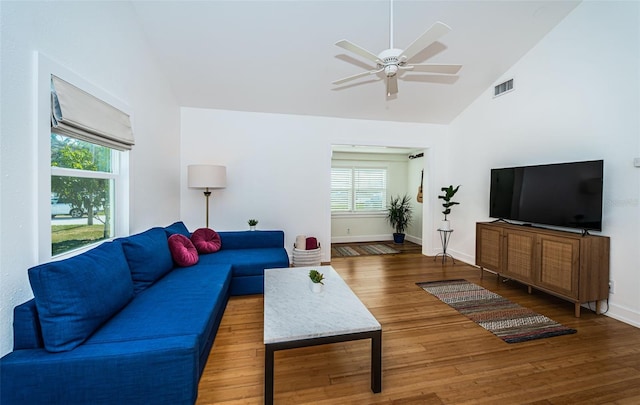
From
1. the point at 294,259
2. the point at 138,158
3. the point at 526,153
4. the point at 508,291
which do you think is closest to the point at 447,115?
the point at 526,153

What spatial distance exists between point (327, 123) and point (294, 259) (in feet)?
7.81

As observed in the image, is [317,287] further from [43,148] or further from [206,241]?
[43,148]

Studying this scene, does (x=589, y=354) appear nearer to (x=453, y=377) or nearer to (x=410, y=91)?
(x=453, y=377)

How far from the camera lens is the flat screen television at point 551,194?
2.77 m

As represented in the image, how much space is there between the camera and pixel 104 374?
1.33 meters

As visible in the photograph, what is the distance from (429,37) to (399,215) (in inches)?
200

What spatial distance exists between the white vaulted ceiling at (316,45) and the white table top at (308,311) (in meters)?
2.67

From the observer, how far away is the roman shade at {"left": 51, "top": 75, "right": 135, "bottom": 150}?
174 cm

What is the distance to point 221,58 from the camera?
10.9 ft

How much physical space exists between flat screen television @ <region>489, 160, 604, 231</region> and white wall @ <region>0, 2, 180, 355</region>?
4622 millimetres

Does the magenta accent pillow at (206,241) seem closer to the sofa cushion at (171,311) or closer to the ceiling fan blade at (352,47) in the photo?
the sofa cushion at (171,311)

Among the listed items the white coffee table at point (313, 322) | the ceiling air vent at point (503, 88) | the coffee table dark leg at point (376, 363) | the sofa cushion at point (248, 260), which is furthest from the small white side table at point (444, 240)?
the coffee table dark leg at point (376, 363)

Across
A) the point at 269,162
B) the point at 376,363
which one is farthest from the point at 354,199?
the point at 376,363

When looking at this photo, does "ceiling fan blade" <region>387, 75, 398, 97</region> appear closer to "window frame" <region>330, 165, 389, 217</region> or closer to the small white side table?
the small white side table
